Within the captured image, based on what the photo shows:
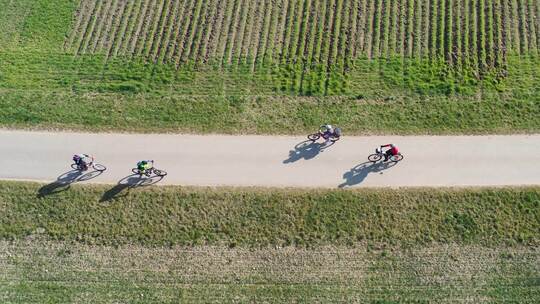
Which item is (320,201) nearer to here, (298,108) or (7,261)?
(298,108)

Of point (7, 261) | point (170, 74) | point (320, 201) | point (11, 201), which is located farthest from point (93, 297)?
point (170, 74)

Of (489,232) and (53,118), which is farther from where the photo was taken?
(53,118)

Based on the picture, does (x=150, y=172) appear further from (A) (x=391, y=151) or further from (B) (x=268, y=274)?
(A) (x=391, y=151)

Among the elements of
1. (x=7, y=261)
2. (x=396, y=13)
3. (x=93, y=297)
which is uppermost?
(x=396, y=13)

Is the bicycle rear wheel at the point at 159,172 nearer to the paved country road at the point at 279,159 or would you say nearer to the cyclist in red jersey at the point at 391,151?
the paved country road at the point at 279,159

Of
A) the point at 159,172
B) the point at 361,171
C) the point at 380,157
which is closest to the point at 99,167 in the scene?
the point at 159,172

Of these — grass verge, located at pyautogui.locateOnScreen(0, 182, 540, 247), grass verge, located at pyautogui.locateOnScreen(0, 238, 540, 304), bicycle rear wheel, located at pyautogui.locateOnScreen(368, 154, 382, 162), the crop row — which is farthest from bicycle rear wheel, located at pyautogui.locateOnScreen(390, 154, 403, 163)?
the crop row

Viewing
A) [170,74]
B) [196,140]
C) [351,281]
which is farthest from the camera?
[170,74]

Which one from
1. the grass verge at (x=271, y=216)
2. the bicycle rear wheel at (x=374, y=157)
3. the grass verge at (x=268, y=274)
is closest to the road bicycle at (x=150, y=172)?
the grass verge at (x=271, y=216)
